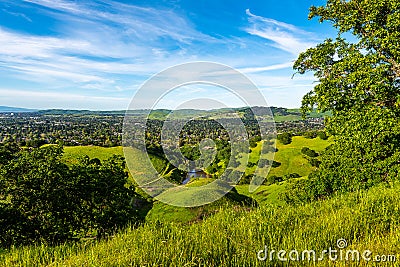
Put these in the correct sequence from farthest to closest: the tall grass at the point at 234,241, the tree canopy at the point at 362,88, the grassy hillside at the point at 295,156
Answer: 1. the grassy hillside at the point at 295,156
2. the tree canopy at the point at 362,88
3. the tall grass at the point at 234,241

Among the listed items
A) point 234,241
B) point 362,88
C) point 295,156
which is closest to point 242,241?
point 234,241

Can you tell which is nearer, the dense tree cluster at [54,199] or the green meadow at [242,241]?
the green meadow at [242,241]

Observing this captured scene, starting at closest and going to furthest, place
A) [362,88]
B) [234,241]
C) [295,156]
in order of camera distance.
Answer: [234,241] → [362,88] → [295,156]

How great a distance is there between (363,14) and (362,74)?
398cm

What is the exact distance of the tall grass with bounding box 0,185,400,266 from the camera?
161 inches

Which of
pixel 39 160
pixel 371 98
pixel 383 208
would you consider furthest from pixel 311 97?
pixel 39 160

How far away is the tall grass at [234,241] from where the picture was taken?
409 cm

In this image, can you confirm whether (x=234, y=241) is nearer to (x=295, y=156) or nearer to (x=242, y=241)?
(x=242, y=241)

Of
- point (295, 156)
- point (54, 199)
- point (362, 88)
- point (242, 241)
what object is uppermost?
point (362, 88)

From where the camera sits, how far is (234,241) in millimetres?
4656

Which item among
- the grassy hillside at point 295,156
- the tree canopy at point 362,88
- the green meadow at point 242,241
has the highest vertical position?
the tree canopy at point 362,88

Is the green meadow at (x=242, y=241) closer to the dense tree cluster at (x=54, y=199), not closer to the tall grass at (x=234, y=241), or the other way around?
the tall grass at (x=234, y=241)

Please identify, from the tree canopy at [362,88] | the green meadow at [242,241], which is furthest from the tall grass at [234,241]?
the tree canopy at [362,88]

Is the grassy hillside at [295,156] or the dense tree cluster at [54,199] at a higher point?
the dense tree cluster at [54,199]
